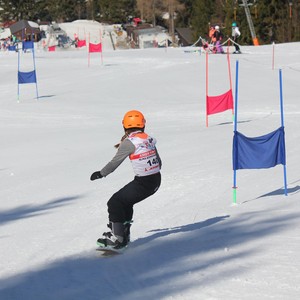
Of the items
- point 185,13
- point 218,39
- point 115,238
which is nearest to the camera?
point 115,238

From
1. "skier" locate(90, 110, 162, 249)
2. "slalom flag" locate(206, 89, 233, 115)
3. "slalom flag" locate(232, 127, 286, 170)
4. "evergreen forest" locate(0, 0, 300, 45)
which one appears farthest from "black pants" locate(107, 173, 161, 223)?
"evergreen forest" locate(0, 0, 300, 45)

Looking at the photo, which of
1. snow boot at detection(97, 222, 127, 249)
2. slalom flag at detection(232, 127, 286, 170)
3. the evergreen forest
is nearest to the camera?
snow boot at detection(97, 222, 127, 249)

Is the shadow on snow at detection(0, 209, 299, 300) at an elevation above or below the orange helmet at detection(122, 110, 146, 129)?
below

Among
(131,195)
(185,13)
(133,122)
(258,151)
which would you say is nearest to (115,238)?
(131,195)

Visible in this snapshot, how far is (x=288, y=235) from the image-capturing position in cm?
828

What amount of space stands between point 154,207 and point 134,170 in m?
3.32

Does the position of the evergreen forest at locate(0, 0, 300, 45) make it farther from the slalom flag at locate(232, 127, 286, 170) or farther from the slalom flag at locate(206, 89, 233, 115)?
the slalom flag at locate(232, 127, 286, 170)

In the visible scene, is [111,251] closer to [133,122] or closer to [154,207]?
[133,122]

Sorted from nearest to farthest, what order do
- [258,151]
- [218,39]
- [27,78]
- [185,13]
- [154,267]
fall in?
[154,267] → [258,151] → [27,78] → [218,39] → [185,13]

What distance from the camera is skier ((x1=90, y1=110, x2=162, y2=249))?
776cm

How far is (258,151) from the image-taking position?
10555 millimetres

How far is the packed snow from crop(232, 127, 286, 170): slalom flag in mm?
583

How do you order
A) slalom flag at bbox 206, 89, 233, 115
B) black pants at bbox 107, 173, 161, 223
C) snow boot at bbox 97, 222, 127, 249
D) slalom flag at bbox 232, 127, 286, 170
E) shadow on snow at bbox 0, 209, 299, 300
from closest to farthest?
shadow on snow at bbox 0, 209, 299, 300, black pants at bbox 107, 173, 161, 223, snow boot at bbox 97, 222, 127, 249, slalom flag at bbox 232, 127, 286, 170, slalom flag at bbox 206, 89, 233, 115

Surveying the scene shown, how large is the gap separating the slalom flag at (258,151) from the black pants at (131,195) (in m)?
2.79
